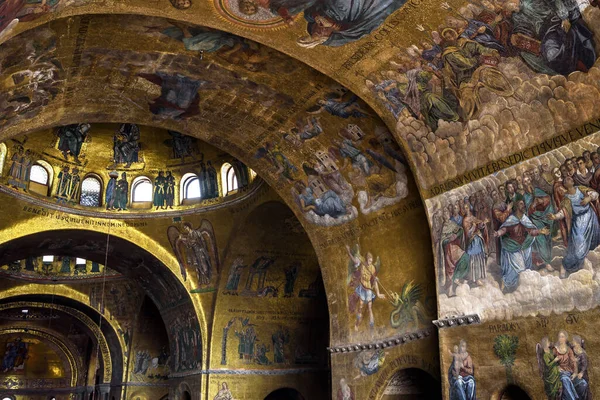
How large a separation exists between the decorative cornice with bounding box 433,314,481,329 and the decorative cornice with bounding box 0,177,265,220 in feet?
30.9

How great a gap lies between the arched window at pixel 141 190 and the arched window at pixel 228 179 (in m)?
3.02

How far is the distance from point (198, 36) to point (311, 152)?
183 inches

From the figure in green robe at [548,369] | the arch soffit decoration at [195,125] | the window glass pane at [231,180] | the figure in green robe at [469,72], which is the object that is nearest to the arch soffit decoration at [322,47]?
the figure in green robe at [469,72]

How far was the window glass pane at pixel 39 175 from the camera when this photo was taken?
21328 millimetres

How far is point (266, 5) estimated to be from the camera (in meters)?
10.6

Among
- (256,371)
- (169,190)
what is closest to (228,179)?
(169,190)

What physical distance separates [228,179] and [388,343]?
10.5 meters

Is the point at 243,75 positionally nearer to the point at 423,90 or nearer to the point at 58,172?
the point at 423,90

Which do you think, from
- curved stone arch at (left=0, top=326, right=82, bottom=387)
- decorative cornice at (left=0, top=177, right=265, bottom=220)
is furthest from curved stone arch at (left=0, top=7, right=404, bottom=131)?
curved stone arch at (left=0, top=326, right=82, bottom=387)

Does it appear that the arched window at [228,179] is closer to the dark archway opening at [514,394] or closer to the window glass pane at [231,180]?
the window glass pane at [231,180]

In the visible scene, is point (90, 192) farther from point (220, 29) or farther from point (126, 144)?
point (220, 29)

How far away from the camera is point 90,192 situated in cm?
2272

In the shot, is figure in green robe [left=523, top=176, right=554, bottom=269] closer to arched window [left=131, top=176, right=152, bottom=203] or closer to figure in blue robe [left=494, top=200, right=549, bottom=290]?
figure in blue robe [left=494, top=200, right=549, bottom=290]

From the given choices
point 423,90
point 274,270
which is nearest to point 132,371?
point 274,270
